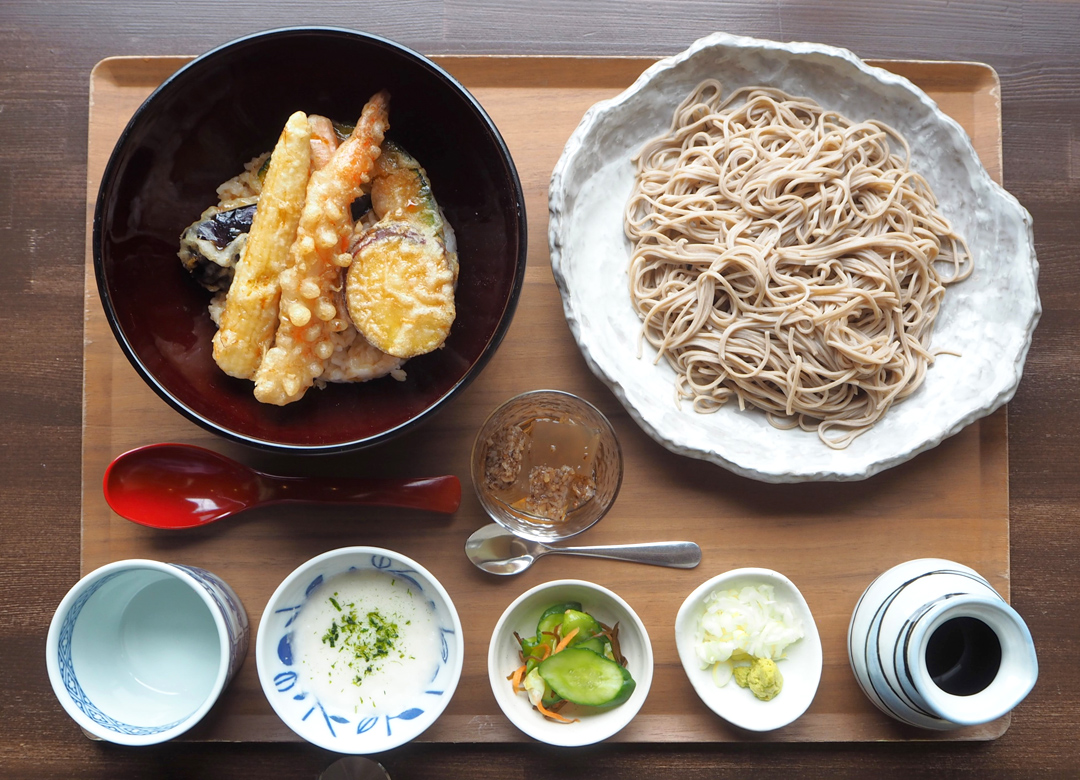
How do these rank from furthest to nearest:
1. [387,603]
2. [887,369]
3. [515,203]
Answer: [887,369], [387,603], [515,203]

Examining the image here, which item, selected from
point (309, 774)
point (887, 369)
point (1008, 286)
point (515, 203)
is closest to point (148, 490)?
point (309, 774)

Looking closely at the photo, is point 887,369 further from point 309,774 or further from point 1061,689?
point 309,774

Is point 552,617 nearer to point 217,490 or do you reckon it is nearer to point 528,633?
point 528,633

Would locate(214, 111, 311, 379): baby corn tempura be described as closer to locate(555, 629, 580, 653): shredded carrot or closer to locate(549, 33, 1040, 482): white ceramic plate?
locate(549, 33, 1040, 482): white ceramic plate

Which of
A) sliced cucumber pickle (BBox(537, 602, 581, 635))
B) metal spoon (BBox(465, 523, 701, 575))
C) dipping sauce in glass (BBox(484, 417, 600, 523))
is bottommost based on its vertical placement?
sliced cucumber pickle (BBox(537, 602, 581, 635))

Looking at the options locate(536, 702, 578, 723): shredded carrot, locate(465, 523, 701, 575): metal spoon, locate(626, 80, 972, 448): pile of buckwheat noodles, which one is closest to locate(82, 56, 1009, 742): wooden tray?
locate(465, 523, 701, 575): metal spoon

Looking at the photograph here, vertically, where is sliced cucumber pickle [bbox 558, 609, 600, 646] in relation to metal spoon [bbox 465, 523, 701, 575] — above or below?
below

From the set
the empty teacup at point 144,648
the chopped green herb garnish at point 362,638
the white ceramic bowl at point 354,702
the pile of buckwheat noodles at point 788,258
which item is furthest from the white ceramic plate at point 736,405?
the empty teacup at point 144,648

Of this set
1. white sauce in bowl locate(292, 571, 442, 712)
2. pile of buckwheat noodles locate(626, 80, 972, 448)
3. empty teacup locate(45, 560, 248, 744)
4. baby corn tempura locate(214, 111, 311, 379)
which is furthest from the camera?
pile of buckwheat noodles locate(626, 80, 972, 448)
